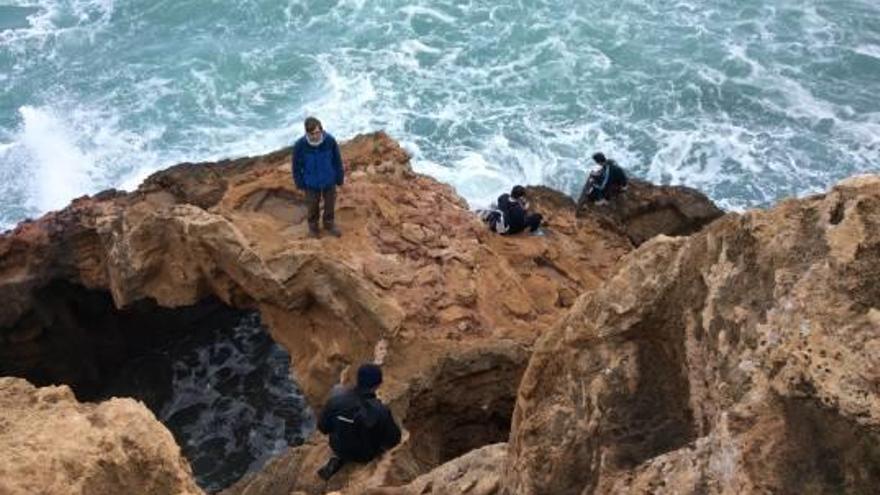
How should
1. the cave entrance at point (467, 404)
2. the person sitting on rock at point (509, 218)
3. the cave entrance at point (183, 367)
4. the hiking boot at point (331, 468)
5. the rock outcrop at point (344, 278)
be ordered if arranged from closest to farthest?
the hiking boot at point (331, 468)
the cave entrance at point (467, 404)
the rock outcrop at point (344, 278)
the person sitting on rock at point (509, 218)
the cave entrance at point (183, 367)

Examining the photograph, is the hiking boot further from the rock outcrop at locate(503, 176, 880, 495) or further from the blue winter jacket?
the blue winter jacket

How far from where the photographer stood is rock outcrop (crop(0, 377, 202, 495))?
16.4 feet

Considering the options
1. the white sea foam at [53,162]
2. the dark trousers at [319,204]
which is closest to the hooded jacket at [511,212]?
the dark trousers at [319,204]

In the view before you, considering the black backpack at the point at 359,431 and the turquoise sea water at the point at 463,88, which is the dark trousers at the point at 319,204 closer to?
the black backpack at the point at 359,431

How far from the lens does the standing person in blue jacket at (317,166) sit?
10.6 metres

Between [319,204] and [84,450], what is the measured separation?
6215 millimetres

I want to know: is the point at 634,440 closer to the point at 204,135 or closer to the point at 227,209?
the point at 227,209

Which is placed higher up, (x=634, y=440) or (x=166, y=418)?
(x=634, y=440)

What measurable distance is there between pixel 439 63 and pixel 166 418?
12.7m

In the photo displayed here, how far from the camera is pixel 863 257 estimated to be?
4.14 meters

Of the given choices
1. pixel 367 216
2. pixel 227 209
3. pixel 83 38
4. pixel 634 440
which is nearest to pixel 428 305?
pixel 367 216

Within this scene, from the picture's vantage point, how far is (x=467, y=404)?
992cm

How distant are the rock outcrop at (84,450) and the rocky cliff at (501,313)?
1.72 meters

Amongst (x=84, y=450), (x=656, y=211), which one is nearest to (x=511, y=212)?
(x=656, y=211)
